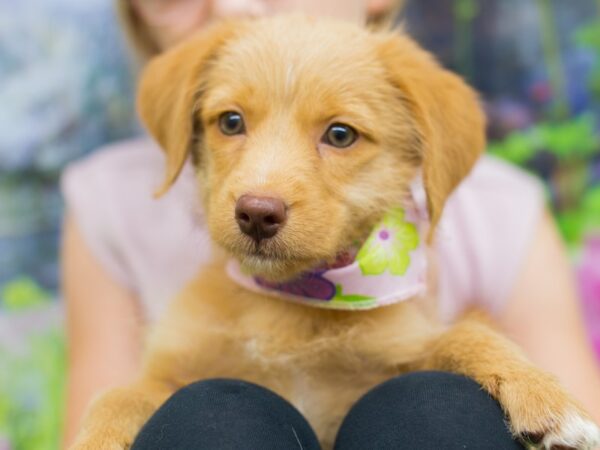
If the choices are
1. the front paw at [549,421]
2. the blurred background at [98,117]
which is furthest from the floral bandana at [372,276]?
the blurred background at [98,117]

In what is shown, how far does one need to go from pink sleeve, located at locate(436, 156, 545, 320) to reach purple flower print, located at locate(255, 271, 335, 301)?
104 centimetres

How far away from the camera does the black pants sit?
185 centimetres

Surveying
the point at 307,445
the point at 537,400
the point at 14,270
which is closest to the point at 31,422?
the point at 14,270

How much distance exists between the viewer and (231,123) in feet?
8.00

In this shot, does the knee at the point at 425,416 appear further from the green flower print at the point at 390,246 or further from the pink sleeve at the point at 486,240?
the pink sleeve at the point at 486,240

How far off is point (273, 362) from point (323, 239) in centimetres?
46

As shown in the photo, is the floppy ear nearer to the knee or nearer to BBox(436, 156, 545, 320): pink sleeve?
the knee

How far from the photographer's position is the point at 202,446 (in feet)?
5.98

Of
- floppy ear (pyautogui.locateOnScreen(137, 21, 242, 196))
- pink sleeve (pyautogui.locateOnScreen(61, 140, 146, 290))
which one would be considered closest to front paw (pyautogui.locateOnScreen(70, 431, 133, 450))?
floppy ear (pyautogui.locateOnScreen(137, 21, 242, 196))

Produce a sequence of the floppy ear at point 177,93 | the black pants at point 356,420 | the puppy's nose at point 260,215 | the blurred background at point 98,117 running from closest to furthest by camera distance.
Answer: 1. the black pants at point 356,420
2. the puppy's nose at point 260,215
3. the floppy ear at point 177,93
4. the blurred background at point 98,117

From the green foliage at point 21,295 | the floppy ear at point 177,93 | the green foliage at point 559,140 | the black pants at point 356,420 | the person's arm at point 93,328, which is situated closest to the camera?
the black pants at point 356,420

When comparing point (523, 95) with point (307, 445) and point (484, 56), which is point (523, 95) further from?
point (307, 445)

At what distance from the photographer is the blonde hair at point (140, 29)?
369 cm

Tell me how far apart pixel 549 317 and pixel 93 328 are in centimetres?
196
